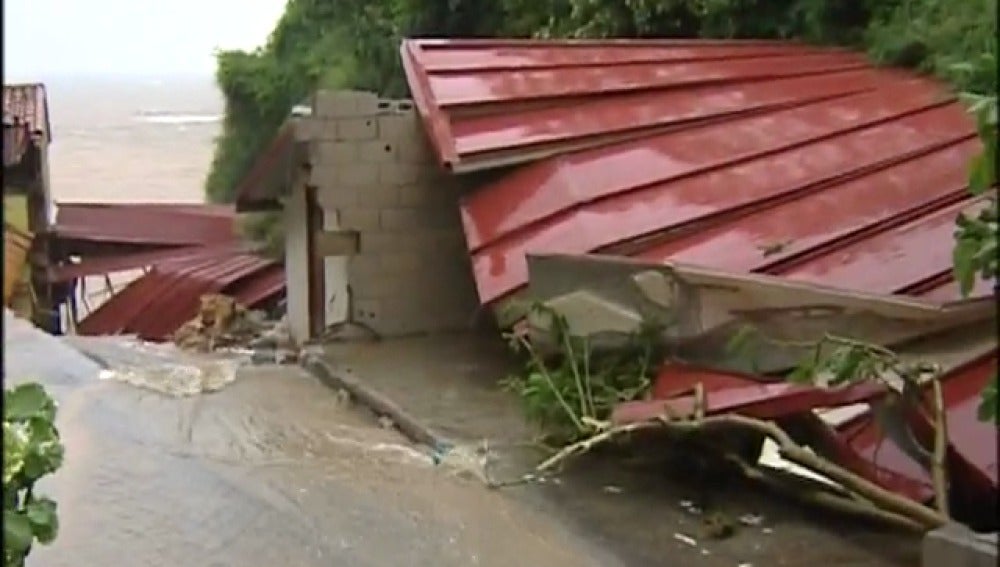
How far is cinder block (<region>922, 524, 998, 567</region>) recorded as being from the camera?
11.7ft

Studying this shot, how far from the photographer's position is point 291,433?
8047mm

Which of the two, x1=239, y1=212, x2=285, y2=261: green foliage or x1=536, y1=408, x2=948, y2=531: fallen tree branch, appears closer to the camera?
x1=536, y1=408, x2=948, y2=531: fallen tree branch

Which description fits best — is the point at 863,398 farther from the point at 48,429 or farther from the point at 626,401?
the point at 48,429

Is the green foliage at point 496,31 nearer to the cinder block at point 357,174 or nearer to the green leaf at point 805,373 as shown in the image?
the green leaf at point 805,373

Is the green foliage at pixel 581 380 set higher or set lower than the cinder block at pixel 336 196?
lower

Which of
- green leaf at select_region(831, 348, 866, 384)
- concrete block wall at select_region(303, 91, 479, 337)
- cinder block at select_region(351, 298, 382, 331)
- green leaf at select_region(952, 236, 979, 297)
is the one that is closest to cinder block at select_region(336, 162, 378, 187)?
concrete block wall at select_region(303, 91, 479, 337)

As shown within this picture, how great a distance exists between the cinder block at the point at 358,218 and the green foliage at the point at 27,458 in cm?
674

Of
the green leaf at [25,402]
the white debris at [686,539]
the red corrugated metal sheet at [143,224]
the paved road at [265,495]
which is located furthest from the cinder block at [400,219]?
the red corrugated metal sheet at [143,224]

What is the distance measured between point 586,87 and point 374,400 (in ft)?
9.28

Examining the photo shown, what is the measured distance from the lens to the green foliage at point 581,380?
255 inches

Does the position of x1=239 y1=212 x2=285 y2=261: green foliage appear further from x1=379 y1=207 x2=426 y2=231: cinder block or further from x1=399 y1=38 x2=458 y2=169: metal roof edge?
x1=399 y1=38 x2=458 y2=169: metal roof edge

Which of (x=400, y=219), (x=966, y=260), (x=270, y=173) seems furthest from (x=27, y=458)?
(x=270, y=173)

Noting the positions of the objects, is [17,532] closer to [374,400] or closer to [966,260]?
[966,260]

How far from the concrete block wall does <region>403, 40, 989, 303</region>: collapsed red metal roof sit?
45cm
